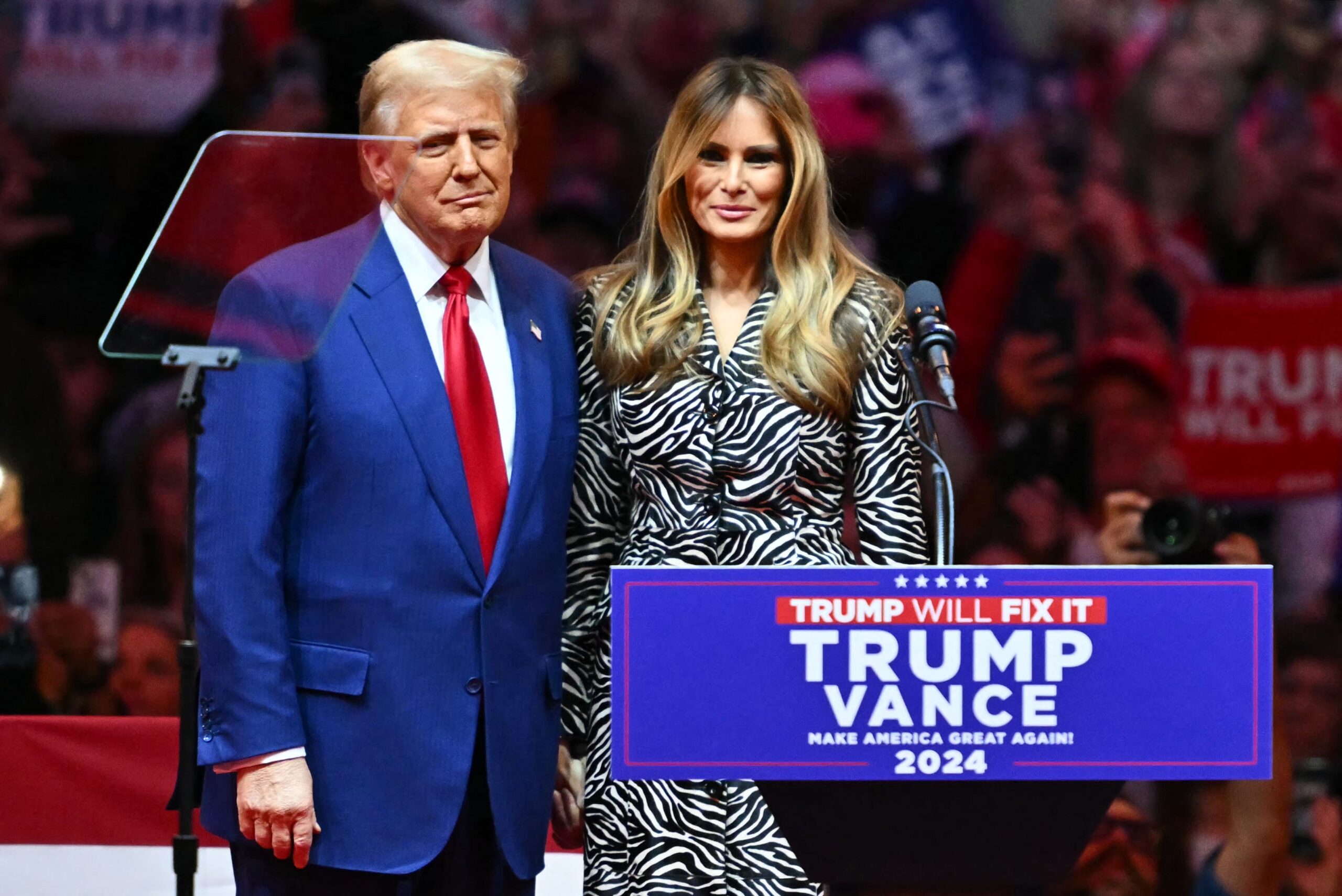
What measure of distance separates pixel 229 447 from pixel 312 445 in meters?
0.12

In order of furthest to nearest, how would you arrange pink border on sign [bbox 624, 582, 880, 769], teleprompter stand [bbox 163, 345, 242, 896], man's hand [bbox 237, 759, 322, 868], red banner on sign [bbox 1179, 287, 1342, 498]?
red banner on sign [bbox 1179, 287, 1342, 498], man's hand [bbox 237, 759, 322, 868], teleprompter stand [bbox 163, 345, 242, 896], pink border on sign [bbox 624, 582, 880, 769]

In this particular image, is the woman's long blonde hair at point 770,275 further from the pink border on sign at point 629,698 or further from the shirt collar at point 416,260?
the pink border on sign at point 629,698

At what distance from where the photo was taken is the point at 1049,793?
6.61 feet

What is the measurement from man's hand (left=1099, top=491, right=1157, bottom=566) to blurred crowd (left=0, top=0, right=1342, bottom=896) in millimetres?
569

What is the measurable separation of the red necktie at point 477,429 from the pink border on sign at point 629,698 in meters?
0.56

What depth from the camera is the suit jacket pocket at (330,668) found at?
7.84 feet

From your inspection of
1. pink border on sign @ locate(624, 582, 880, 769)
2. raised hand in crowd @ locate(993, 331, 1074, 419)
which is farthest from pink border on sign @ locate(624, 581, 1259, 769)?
raised hand in crowd @ locate(993, 331, 1074, 419)

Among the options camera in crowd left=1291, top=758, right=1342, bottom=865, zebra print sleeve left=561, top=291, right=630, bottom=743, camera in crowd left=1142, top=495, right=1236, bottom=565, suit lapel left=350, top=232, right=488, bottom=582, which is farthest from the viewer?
camera in crowd left=1291, top=758, right=1342, bottom=865

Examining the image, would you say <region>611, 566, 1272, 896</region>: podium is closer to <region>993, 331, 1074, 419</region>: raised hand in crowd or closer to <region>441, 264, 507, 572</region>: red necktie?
<region>441, 264, 507, 572</region>: red necktie

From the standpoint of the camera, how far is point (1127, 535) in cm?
366

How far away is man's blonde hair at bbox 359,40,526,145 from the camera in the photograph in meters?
→ 2.48

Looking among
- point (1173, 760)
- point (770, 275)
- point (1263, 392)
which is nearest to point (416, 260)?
point (770, 275)

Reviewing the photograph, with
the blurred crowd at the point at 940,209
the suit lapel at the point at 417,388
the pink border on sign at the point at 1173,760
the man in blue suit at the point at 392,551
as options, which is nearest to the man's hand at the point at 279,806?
the man in blue suit at the point at 392,551

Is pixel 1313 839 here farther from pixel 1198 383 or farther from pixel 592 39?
pixel 592 39
